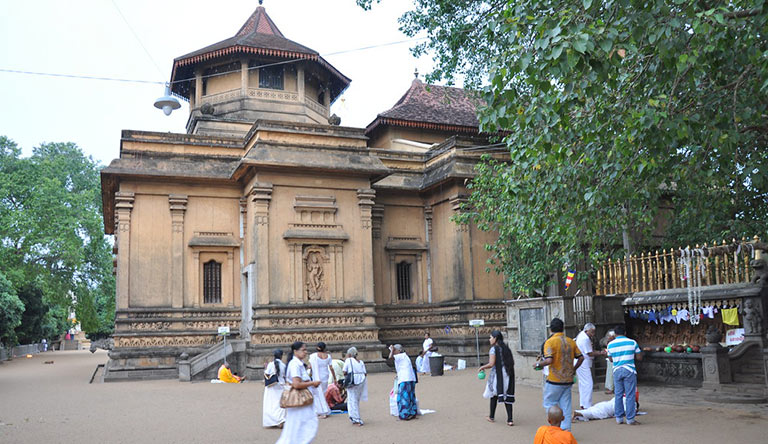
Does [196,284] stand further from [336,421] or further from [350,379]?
[350,379]

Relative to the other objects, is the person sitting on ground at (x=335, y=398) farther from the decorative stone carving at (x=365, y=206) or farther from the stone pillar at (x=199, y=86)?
the stone pillar at (x=199, y=86)

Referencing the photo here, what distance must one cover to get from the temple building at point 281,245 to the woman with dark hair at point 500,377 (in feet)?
31.8

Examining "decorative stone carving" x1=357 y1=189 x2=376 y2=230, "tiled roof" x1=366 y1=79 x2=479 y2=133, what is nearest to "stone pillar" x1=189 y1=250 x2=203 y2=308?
"decorative stone carving" x1=357 y1=189 x2=376 y2=230

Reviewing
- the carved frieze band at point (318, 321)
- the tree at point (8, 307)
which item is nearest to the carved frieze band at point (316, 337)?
the carved frieze band at point (318, 321)

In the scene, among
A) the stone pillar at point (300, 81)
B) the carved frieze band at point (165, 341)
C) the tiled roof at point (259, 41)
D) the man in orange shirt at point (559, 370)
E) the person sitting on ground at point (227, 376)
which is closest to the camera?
the man in orange shirt at point (559, 370)

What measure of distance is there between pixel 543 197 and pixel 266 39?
18.6 meters

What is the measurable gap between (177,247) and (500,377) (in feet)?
44.6

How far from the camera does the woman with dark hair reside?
1035cm

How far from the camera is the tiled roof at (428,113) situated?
26.6 meters

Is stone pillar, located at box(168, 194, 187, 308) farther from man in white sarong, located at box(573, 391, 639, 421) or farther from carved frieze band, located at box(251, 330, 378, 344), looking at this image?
man in white sarong, located at box(573, 391, 639, 421)

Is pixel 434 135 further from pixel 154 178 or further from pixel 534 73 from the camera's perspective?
pixel 534 73

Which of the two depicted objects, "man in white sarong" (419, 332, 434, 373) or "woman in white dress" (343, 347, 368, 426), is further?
"man in white sarong" (419, 332, 434, 373)

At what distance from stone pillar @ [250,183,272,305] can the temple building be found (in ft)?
0.13

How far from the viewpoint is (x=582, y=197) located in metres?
10.3
